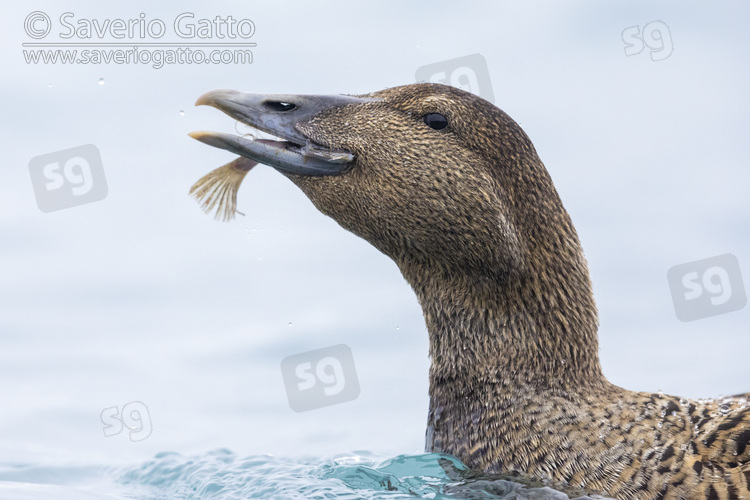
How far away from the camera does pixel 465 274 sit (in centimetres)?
407

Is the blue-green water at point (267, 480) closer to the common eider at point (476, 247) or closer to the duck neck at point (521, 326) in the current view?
the common eider at point (476, 247)

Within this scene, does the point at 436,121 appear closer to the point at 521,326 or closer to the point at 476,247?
the point at 476,247

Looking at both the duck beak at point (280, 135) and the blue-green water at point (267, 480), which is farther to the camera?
the blue-green water at point (267, 480)

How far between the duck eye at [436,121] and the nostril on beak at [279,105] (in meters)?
0.51

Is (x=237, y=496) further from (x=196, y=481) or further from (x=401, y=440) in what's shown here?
(x=401, y=440)

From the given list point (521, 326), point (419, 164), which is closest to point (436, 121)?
point (419, 164)

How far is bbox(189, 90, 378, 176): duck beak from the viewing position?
12.7 feet

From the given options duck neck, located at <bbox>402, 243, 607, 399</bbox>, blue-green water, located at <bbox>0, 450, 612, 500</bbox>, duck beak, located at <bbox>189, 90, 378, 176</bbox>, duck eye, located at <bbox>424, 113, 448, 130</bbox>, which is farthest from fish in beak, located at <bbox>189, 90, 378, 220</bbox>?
blue-green water, located at <bbox>0, 450, 612, 500</bbox>

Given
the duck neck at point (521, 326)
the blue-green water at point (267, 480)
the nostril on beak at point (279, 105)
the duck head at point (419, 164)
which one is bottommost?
the blue-green water at point (267, 480)

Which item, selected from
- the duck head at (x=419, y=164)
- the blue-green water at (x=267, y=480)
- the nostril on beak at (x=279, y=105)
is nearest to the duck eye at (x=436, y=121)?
the duck head at (x=419, y=164)

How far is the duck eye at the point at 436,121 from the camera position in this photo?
4.01 meters

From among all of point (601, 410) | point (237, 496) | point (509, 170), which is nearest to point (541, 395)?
point (601, 410)

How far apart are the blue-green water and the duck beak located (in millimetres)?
1255

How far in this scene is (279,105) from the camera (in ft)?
13.1
